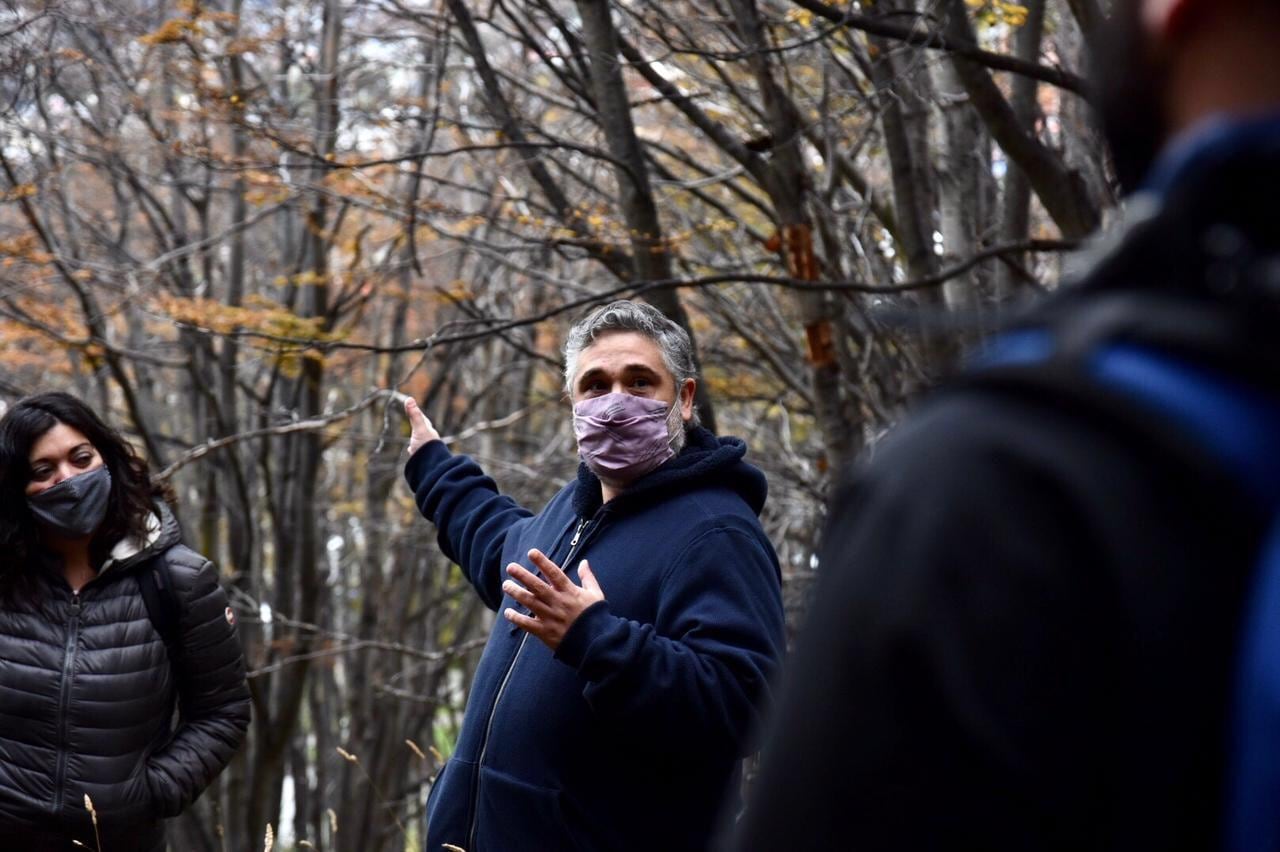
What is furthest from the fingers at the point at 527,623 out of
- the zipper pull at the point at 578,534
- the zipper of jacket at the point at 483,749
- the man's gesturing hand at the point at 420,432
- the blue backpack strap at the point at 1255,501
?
the blue backpack strap at the point at 1255,501

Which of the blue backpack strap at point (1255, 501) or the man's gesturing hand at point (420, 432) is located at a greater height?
the man's gesturing hand at point (420, 432)

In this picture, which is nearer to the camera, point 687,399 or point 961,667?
point 961,667

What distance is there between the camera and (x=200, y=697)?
446cm

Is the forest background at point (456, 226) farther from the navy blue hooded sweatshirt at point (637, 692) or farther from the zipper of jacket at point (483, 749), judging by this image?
the navy blue hooded sweatshirt at point (637, 692)

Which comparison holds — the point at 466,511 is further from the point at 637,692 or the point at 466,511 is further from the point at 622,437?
the point at 637,692

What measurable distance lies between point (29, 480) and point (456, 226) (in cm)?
741

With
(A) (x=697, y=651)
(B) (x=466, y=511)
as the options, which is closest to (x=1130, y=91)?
(A) (x=697, y=651)

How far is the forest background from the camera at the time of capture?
6543 mm

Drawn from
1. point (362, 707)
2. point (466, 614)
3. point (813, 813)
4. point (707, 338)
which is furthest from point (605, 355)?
point (466, 614)

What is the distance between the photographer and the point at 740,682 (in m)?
3.06

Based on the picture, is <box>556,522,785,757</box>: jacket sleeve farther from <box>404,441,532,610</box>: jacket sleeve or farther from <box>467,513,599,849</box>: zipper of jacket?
<box>404,441,532,610</box>: jacket sleeve

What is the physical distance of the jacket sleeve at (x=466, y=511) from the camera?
12.8 feet

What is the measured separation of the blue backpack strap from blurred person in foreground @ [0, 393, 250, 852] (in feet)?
12.4

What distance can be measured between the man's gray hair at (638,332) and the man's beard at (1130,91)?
101 inches
